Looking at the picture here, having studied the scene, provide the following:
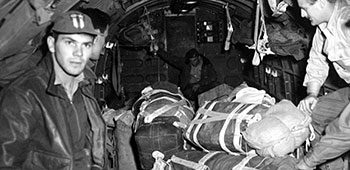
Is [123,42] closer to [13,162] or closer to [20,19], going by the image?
[20,19]

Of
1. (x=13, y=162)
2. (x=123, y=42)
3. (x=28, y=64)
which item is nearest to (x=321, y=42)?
(x=28, y=64)

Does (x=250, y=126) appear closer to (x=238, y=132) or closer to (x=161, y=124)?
(x=238, y=132)

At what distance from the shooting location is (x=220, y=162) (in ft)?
11.7

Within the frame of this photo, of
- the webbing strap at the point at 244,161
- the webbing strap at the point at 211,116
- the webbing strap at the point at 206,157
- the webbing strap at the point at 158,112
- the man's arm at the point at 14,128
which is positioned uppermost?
the man's arm at the point at 14,128

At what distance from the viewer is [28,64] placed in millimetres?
3229


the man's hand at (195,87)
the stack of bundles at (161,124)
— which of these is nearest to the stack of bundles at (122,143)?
the stack of bundles at (161,124)

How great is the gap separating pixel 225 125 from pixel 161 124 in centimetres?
93

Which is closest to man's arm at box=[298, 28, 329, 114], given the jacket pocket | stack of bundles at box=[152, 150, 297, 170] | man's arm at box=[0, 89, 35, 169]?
stack of bundles at box=[152, 150, 297, 170]

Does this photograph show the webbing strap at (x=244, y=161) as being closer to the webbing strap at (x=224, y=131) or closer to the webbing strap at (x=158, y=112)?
the webbing strap at (x=224, y=131)

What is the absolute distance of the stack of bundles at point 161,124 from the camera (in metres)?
4.27

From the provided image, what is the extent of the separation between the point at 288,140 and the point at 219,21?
7179 millimetres

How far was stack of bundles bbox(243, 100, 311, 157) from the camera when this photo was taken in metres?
3.13

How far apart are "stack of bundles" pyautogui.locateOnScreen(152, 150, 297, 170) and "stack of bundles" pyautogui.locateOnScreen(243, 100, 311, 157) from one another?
0.26 feet

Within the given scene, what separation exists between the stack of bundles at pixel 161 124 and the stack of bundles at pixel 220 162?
0.47 ft
